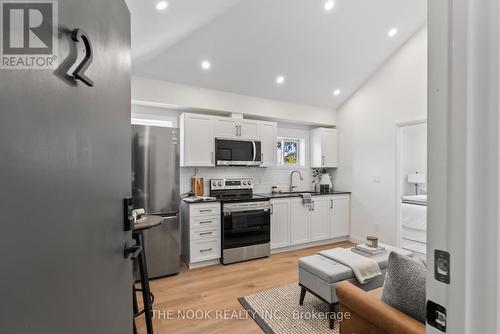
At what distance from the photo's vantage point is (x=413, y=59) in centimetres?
362

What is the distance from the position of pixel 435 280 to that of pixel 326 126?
4732 mm

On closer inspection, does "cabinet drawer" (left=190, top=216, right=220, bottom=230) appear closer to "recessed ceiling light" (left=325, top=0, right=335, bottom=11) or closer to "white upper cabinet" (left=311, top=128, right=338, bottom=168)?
"white upper cabinet" (left=311, top=128, right=338, bottom=168)

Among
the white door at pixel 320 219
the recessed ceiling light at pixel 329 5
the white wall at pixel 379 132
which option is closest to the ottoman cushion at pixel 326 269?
the white door at pixel 320 219

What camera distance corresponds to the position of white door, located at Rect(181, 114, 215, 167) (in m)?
3.50

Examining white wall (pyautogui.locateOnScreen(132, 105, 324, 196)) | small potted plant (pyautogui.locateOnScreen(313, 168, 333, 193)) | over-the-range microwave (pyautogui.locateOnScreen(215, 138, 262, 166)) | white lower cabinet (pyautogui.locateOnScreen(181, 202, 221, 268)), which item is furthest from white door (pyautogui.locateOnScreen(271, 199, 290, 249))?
small potted plant (pyautogui.locateOnScreen(313, 168, 333, 193))

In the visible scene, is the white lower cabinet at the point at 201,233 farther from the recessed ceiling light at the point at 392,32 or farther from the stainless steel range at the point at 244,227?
the recessed ceiling light at the point at 392,32

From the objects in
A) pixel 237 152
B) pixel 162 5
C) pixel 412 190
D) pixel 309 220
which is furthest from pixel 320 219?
pixel 162 5

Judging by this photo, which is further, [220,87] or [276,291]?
[220,87]

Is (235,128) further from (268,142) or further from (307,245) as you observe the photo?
(307,245)

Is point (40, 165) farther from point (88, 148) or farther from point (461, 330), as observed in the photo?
point (461, 330)

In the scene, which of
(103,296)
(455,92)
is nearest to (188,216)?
(103,296)

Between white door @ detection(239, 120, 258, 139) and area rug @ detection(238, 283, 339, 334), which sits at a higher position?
white door @ detection(239, 120, 258, 139)

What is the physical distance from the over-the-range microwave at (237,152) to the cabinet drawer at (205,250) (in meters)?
1.19

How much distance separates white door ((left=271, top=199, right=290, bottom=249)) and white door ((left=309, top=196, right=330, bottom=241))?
1.71 ft
